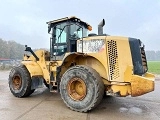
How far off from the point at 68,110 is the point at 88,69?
1.22m

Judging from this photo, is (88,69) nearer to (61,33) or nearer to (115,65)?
(115,65)

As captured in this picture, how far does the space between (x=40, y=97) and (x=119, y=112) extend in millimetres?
2956

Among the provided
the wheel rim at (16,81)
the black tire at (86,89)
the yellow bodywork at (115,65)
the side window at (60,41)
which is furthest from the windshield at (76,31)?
the wheel rim at (16,81)

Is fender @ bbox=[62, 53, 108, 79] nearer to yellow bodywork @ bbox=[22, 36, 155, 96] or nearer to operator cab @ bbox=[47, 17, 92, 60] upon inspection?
yellow bodywork @ bbox=[22, 36, 155, 96]

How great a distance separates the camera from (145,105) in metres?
6.52

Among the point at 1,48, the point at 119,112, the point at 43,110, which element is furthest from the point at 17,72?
the point at 1,48

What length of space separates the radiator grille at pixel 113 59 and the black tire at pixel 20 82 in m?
3.01

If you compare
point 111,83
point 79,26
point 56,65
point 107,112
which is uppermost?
point 79,26

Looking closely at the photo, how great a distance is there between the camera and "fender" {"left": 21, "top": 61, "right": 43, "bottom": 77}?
7.06m

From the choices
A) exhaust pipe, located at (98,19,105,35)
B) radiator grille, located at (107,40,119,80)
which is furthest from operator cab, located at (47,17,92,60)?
radiator grille, located at (107,40,119,80)

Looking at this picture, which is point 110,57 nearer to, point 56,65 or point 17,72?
point 56,65

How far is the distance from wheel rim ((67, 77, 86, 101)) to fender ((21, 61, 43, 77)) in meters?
1.74

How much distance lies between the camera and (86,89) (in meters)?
5.48

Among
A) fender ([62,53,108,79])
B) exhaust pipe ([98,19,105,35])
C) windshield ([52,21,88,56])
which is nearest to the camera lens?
fender ([62,53,108,79])
